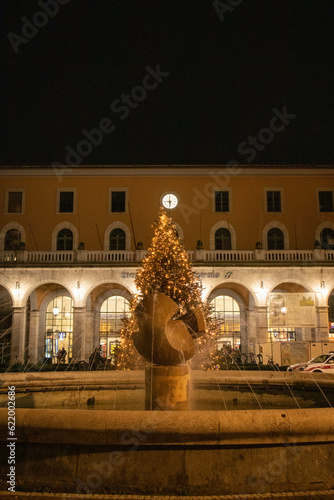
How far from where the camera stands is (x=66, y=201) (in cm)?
3319

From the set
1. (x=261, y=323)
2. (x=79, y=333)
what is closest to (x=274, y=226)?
→ (x=261, y=323)

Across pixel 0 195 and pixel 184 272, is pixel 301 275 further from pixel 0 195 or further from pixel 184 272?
pixel 0 195

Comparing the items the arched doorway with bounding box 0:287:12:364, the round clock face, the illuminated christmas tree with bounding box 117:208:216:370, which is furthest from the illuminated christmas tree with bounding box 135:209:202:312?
the arched doorway with bounding box 0:287:12:364

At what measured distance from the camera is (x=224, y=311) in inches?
1256

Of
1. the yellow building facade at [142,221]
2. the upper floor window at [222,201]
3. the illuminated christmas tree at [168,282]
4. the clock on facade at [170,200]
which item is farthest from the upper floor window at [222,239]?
the illuminated christmas tree at [168,282]

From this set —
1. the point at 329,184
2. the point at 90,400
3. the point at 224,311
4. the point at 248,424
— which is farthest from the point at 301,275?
the point at 248,424

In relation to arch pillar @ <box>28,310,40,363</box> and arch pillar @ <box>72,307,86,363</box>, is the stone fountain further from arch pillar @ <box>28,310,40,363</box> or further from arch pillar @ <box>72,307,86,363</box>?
arch pillar @ <box>28,310,40,363</box>

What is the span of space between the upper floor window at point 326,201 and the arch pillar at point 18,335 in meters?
21.0

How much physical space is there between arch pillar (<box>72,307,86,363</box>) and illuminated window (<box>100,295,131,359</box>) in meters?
3.46

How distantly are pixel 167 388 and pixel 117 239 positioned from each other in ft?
83.6

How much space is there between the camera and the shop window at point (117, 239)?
106ft

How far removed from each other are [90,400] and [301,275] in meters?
20.4

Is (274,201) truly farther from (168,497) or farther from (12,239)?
(168,497)

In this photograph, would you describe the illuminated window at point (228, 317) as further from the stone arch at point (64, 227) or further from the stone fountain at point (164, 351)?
the stone fountain at point (164, 351)
